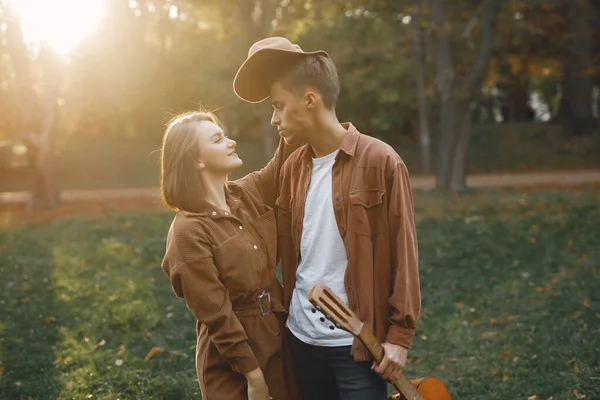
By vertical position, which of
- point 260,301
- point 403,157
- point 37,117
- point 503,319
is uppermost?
point 37,117

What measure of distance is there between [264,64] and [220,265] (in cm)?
81

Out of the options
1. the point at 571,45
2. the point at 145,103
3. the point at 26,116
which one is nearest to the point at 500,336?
the point at 26,116

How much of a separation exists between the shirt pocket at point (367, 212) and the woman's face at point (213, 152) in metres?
0.55

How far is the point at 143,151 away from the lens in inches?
1122

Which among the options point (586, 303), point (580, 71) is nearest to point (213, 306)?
point (586, 303)

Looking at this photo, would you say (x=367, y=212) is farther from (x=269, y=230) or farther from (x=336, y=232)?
(x=269, y=230)

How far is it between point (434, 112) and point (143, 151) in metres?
11.3

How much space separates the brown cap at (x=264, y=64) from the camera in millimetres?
2781

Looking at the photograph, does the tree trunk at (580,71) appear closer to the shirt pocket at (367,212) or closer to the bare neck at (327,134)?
the bare neck at (327,134)

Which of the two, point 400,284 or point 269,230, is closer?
point 400,284

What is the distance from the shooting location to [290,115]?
9.26 feet

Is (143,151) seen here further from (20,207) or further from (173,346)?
(173,346)

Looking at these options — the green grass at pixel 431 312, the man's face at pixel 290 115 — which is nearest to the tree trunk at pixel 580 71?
the green grass at pixel 431 312

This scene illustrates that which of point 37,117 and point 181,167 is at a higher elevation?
point 37,117
